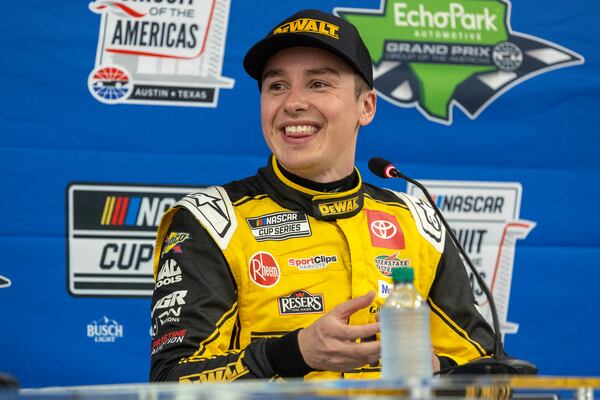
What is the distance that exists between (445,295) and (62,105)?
44.5 inches

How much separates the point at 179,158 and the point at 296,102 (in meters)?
0.64

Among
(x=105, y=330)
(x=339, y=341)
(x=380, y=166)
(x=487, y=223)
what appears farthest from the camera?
(x=487, y=223)

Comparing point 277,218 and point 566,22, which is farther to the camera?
point 566,22

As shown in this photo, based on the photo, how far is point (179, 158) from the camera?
266 centimetres

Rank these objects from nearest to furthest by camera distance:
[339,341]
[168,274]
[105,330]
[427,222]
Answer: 1. [339,341]
2. [168,274]
3. [427,222]
4. [105,330]

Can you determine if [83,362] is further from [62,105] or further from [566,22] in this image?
[566,22]

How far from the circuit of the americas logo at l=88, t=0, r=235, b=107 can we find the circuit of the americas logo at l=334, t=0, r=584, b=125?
1.25 ft

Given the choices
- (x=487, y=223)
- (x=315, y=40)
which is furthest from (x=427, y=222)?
(x=487, y=223)

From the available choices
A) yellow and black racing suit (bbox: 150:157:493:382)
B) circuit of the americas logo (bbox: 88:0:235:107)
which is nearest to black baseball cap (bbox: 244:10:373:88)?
yellow and black racing suit (bbox: 150:157:493:382)

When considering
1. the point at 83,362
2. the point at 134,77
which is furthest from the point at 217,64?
the point at 83,362

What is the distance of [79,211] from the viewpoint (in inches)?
102

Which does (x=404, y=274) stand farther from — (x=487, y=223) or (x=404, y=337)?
(x=487, y=223)

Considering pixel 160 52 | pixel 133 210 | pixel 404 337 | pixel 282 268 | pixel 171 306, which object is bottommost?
pixel 404 337

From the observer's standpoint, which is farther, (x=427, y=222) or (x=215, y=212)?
(x=427, y=222)
